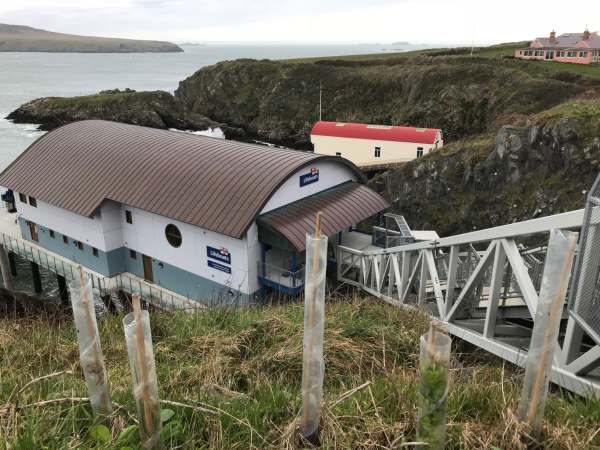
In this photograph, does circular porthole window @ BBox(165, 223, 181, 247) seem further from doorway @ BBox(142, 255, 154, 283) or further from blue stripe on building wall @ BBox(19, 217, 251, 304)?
doorway @ BBox(142, 255, 154, 283)

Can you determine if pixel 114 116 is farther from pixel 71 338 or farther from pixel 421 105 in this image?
pixel 71 338

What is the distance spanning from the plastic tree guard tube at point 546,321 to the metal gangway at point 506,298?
1.64 metres

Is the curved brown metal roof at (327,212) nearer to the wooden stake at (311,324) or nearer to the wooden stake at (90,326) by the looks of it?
the wooden stake at (311,324)

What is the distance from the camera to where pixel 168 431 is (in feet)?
13.0

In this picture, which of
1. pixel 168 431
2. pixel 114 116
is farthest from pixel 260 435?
pixel 114 116

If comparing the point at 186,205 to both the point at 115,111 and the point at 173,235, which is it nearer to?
the point at 173,235

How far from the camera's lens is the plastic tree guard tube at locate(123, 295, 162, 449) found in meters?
3.31

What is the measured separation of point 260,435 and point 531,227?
19.3 feet

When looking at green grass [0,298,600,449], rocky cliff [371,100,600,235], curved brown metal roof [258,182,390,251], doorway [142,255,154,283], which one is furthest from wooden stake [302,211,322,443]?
rocky cliff [371,100,600,235]

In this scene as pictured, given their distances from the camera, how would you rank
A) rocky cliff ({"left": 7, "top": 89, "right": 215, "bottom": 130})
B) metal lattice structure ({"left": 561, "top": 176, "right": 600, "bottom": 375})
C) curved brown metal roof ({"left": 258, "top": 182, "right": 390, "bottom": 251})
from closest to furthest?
metal lattice structure ({"left": 561, "top": 176, "right": 600, "bottom": 375}) → curved brown metal roof ({"left": 258, "top": 182, "right": 390, "bottom": 251}) → rocky cliff ({"left": 7, "top": 89, "right": 215, "bottom": 130})

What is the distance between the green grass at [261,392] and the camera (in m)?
3.91

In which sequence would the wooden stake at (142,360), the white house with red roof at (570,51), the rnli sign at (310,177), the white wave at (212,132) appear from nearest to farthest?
the wooden stake at (142,360), the rnli sign at (310,177), the white house with red roof at (570,51), the white wave at (212,132)

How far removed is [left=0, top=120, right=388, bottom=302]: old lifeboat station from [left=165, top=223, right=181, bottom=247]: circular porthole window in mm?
58

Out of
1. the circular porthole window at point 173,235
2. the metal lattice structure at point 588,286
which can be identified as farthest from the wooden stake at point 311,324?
the circular porthole window at point 173,235
